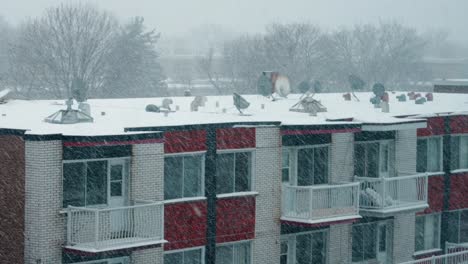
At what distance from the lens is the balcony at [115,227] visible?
856 inches

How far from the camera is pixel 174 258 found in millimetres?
25062

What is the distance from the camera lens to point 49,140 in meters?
21.6

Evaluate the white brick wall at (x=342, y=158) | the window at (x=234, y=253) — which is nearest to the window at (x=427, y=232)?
the white brick wall at (x=342, y=158)

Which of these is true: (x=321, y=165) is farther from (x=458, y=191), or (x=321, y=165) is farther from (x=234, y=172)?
(x=458, y=191)

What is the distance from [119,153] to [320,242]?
336 inches

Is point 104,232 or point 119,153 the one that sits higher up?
point 119,153

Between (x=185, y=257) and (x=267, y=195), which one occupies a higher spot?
(x=267, y=195)

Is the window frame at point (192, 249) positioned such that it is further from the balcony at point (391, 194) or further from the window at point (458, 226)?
the window at point (458, 226)

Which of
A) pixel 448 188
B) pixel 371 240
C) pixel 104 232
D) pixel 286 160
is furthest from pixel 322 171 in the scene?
pixel 104 232

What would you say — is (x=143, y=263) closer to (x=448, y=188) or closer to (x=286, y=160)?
(x=286, y=160)

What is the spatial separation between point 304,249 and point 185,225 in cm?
513

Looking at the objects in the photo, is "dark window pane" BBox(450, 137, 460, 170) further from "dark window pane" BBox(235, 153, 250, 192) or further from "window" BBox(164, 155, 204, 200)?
"window" BBox(164, 155, 204, 200)

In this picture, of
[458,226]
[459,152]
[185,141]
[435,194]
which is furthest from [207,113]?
[458,226]

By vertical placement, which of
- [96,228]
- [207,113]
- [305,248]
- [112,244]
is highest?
[207,113]
